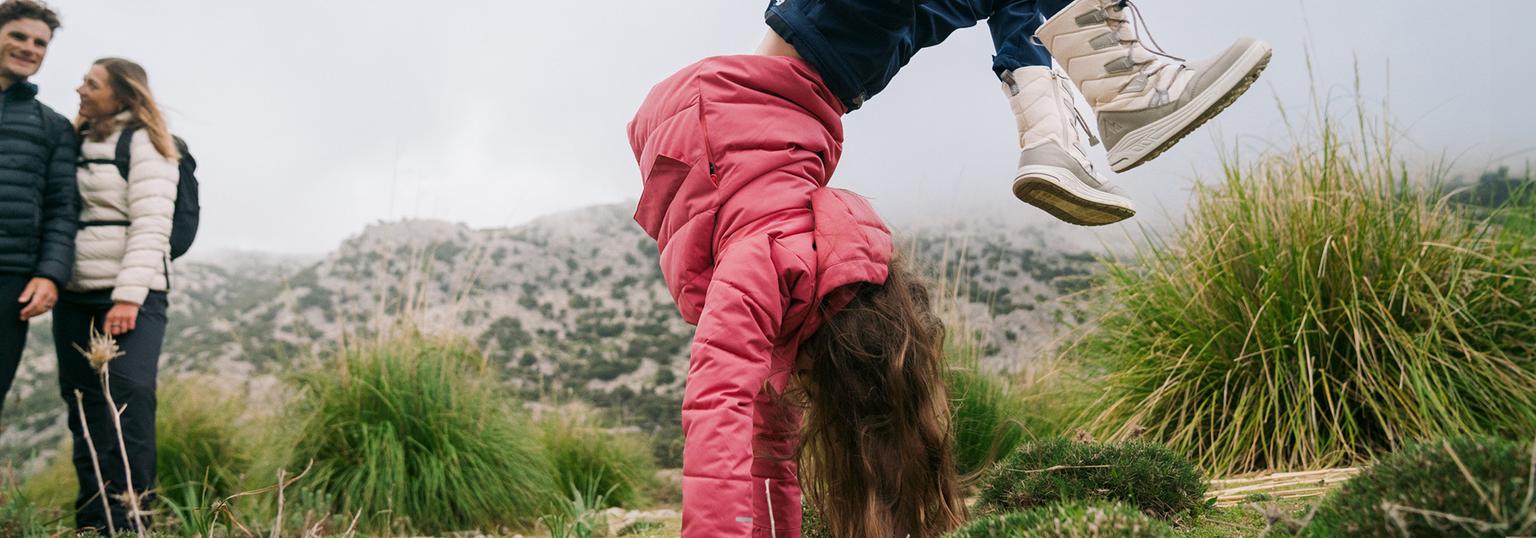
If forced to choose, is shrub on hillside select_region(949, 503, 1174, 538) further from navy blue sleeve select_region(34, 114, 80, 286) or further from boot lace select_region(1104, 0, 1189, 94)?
navy blue sleeve select_region(34, 114, 80, 286)

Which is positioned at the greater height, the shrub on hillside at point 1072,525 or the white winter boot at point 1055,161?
the white winter boot at point 1055,161

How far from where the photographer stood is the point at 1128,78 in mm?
2010

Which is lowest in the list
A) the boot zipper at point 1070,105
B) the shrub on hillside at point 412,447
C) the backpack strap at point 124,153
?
the shrub on hillside at point 412,447

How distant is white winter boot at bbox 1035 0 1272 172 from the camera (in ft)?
6.15

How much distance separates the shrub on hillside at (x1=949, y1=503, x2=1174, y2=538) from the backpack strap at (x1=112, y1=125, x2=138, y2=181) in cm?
357

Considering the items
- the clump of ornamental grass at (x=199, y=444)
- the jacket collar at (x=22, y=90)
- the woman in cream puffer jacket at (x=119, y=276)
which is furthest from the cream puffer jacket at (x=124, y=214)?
the clump of ornamental grass at (x=199, y=444)

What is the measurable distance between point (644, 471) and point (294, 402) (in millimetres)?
2044

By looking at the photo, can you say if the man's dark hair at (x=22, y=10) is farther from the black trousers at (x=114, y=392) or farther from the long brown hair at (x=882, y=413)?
the long brown hair at (x=882, y=413)

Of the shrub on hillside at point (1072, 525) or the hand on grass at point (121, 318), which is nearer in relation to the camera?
the shrub on hillside at point (1072, 525)

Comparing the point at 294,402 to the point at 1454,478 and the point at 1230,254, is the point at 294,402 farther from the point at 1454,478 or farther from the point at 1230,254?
the point at 1454,478

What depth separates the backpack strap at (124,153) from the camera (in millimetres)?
3568

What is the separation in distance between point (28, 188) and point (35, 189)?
0.02 meters

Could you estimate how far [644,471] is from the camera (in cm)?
579

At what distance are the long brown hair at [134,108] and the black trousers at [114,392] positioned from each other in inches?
23.3
